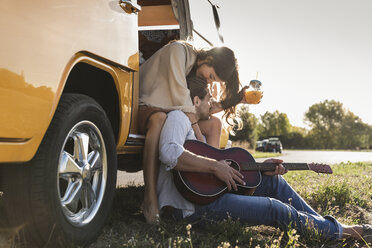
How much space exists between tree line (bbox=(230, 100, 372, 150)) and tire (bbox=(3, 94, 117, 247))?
65.7 m

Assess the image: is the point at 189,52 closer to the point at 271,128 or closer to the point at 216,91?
the point at 216,91

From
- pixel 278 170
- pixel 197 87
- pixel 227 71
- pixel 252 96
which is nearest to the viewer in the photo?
pixel 278 170

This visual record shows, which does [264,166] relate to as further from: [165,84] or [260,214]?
[165,84]

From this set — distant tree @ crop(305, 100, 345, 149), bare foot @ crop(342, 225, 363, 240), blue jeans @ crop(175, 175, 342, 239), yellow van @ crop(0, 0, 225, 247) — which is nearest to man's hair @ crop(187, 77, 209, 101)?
yellow van @ crop(0, 0, 225, 247)

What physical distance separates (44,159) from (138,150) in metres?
1.37

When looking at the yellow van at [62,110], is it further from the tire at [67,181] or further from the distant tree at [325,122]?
the distant tree at [325,122]

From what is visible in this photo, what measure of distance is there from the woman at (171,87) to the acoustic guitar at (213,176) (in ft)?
0.79

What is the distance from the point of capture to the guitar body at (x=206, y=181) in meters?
2.62

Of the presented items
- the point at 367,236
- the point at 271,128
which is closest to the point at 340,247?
the point at 367,236

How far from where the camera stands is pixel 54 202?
5.85 feet

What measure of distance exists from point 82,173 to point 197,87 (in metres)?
1.53

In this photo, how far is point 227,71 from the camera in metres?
3.53

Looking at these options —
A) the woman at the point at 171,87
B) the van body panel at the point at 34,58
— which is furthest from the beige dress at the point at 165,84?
the van body panel at the point at 34,58

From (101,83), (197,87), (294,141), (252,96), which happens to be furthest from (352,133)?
(101,83)
